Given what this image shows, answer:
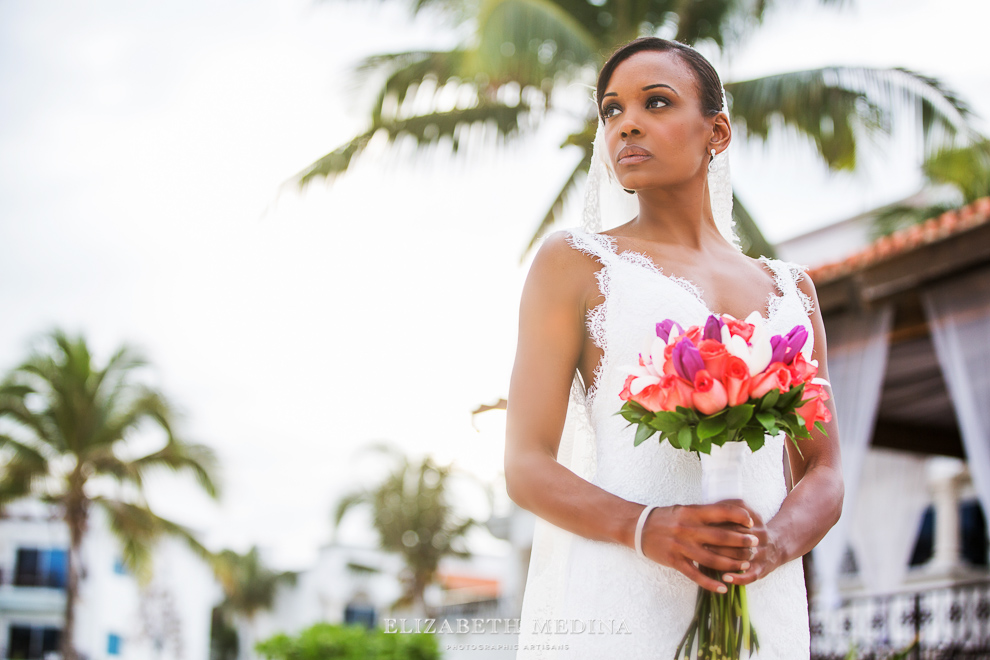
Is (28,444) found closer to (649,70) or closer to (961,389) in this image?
(961,389)

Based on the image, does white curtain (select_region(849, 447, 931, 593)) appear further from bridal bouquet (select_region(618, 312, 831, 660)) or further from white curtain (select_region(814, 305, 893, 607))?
bridal bouquet (select_region(618, 312, 831, 660))

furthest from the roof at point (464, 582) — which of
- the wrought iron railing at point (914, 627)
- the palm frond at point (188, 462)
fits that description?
the wrought iron railing at point (914, 627)

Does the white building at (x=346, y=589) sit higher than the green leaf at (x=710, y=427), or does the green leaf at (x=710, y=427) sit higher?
the white building at (x=346, y=589)

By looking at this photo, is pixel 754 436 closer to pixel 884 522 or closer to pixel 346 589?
pixel 884 522

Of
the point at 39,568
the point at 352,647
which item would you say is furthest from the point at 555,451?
the point at 39,568

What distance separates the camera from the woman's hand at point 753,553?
56.5 inches

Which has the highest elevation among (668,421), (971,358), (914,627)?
(971,358)

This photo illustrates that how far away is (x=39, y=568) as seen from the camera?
4138cm

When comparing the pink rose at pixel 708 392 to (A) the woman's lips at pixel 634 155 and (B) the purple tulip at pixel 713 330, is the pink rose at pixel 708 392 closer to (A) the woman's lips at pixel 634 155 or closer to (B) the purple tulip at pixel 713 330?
(B) the purple tulip at pixel 713 330

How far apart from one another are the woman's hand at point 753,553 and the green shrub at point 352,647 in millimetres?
12612

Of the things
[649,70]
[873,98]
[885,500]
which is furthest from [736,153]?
[649,70]

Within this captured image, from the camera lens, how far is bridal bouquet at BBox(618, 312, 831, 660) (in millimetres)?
1441

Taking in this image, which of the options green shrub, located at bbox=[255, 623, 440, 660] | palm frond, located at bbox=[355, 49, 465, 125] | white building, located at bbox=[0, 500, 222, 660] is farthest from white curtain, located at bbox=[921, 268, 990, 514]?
white building, located at bbox=[0, 500, 222, 660]

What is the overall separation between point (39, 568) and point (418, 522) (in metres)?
20.7
